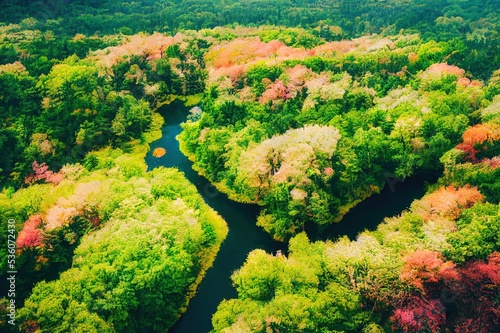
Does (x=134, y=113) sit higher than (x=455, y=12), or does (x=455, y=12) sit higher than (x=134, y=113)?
(x=455, y=12)

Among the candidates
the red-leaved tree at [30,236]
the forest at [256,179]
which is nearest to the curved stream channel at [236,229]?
the forest at [256,179]

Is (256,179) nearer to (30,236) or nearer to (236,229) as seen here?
(236,229)

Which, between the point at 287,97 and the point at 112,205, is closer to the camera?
the point at 112,205

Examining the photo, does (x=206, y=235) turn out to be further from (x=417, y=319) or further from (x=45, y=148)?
(x=45, y=148)

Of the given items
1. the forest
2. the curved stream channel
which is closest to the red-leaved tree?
the forest

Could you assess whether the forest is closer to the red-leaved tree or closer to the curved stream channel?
the red-leaved tree

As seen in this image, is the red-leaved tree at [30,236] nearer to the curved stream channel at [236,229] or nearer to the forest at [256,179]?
the forest at [256,179]

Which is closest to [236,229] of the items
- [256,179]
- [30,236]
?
[256,179]

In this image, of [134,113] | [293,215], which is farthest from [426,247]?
[134,113]
